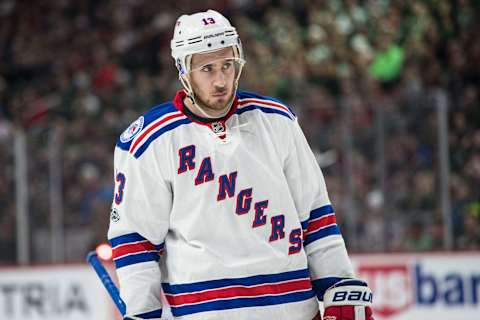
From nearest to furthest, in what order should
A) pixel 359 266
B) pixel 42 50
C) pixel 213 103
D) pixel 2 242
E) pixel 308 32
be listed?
1. pixel 213 103
2. pixel 359 266
3. pixel 2 242
4. pixel 308 32
5. pixel 42 50

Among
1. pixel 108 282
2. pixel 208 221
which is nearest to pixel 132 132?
pixel 208 221

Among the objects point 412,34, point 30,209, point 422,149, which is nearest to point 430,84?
point 412,34

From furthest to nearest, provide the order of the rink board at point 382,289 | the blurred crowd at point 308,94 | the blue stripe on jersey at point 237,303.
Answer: the blurred crowd at point 308,94
the rink board at point 382,289
the blue stripe on jersey at point 237,303

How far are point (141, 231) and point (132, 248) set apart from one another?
49 millimetres

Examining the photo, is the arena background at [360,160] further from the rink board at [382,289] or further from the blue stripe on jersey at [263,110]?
the blue stripe on jersey at [263,110]

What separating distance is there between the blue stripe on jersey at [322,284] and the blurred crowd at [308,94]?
3.47 m

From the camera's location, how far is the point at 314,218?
2.76m

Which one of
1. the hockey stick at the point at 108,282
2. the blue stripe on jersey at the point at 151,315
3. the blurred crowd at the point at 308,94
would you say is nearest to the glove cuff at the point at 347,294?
the blue stripe on jersey at the point at 151,315

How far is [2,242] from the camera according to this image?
21.6 ft

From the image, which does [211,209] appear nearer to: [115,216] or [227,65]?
[115,216]

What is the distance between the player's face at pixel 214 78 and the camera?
2627 millimetres

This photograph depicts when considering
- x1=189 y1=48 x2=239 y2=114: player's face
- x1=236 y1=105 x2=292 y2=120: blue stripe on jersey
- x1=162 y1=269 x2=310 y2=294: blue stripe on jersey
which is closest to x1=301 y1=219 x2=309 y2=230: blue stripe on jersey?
x1=162 y1=269 x2=310 y2=294: blue stripe on jersey

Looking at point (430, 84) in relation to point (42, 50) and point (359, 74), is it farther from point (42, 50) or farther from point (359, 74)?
point (42, 50)

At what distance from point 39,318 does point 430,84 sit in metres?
3.01
